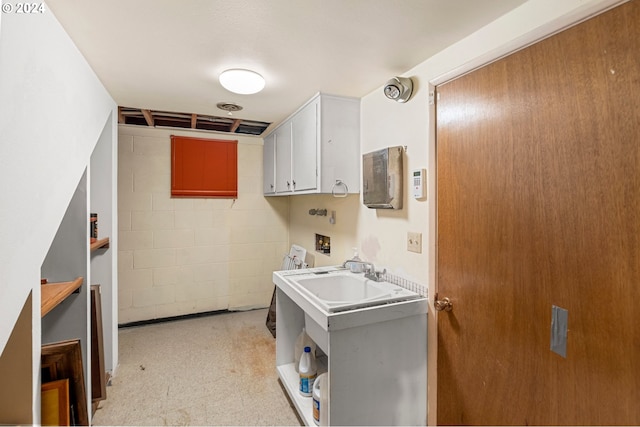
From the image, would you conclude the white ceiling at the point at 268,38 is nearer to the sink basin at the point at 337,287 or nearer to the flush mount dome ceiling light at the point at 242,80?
the flush mount dome ceiling light at the point at 242,80

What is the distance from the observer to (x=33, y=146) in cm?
114

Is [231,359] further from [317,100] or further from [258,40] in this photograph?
[258,40]

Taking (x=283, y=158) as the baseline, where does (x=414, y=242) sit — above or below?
below

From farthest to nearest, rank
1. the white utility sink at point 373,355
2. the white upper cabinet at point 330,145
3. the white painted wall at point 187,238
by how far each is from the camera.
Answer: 1. the white painted wall at point 187,238
2. the white upper cabinet at point 330,145
3. the white utility sink at point 373,355

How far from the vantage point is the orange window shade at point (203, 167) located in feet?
11.3

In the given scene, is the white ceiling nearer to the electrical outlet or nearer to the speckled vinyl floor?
the electrical outlet

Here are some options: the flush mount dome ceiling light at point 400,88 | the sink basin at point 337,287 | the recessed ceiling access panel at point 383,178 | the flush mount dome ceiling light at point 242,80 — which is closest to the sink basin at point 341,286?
the sink basin at point 337,287

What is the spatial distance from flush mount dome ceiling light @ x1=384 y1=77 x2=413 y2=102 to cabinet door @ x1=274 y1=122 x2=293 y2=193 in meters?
1.25

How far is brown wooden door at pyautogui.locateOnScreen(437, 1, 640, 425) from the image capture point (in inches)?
38.0

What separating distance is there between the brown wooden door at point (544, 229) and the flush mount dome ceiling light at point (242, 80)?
3.85ft

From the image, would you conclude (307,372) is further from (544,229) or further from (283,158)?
(283,158)

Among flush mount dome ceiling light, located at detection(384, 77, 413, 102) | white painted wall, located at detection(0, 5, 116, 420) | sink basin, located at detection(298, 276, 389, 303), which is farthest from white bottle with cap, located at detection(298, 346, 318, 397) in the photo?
flush mount dome ceiling light, located at detection(384, 77, 413, 102)

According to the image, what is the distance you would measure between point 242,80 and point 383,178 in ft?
3.69

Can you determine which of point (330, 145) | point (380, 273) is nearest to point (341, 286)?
point (380, 273)
